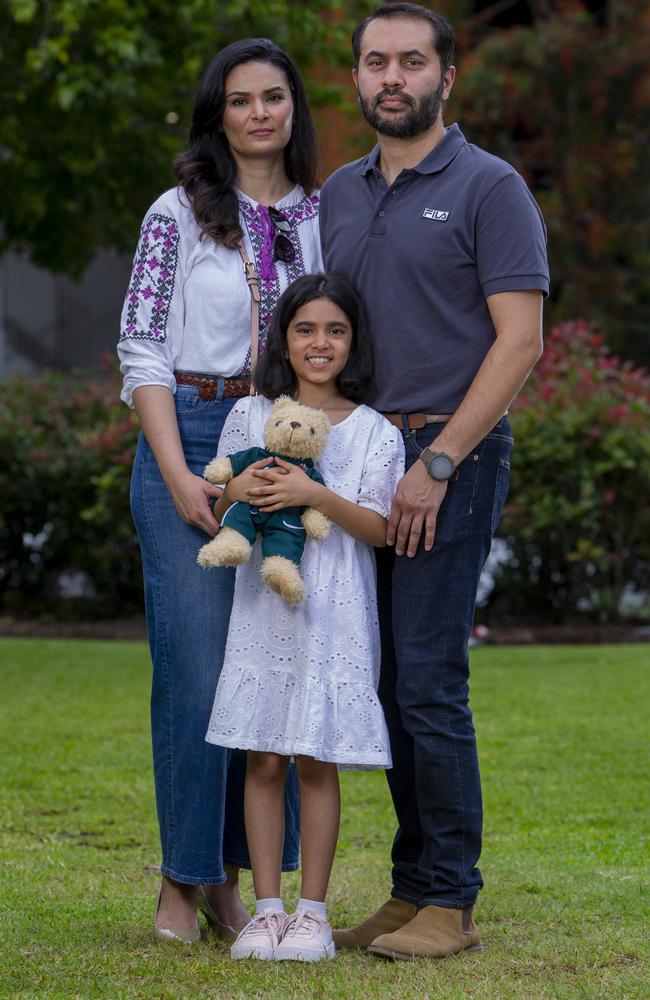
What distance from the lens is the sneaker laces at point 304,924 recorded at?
3627mm

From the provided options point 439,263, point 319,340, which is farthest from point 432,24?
point 319,340

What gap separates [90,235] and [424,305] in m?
9.45

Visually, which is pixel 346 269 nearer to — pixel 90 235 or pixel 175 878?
pixel 175 878

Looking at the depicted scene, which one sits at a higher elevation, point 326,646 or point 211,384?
point 211,384

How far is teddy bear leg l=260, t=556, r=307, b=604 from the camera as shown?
3574 mm

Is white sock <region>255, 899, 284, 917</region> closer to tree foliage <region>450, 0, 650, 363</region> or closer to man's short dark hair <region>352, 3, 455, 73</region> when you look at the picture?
man's short dark hair <region>352, 3, 455, 73</region>

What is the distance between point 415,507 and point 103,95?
783cm

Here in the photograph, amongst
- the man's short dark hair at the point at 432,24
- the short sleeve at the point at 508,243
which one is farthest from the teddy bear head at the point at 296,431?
the man's short dark hair at the point at 432,24

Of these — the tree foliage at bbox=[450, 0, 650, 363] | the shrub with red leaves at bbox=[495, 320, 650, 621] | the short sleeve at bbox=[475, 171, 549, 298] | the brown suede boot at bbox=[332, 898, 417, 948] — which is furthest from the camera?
the tree foliage at bbox=[450, 0, 650, 363]

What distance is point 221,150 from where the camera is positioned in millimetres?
4039

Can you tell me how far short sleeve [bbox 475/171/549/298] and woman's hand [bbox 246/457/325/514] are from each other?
0.64 meters

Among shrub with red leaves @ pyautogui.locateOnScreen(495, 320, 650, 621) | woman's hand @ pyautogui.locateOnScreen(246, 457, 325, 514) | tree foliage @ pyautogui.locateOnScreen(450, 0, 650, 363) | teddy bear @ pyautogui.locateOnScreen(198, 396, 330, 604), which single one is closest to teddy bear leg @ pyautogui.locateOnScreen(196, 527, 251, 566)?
teddy bear @ pyautogui.locateOnScreen(198, 396, 330, 604)

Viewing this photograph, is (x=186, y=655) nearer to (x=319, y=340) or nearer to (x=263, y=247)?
(x=319, y=340)

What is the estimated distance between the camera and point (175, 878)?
3879 millimetres
